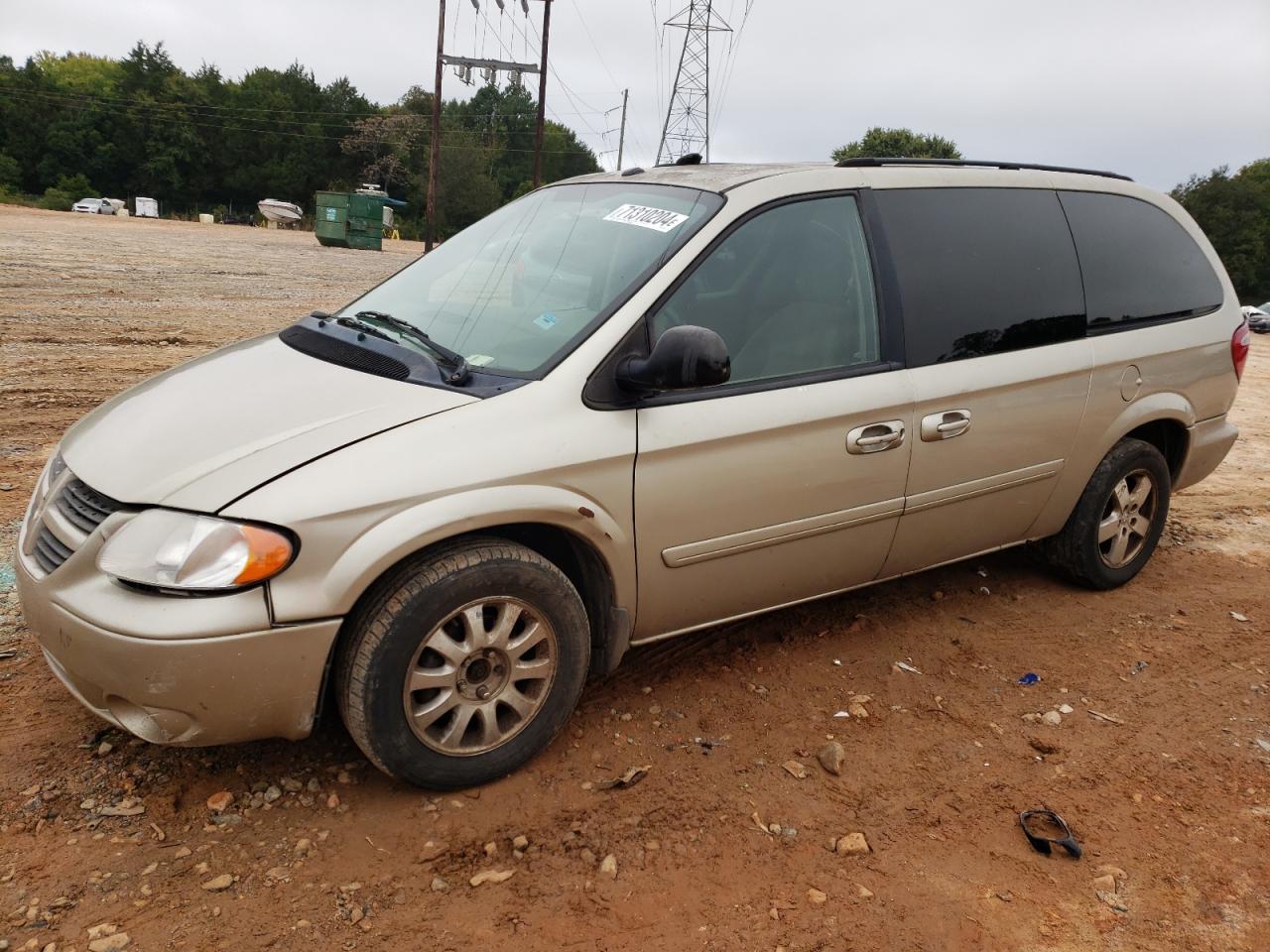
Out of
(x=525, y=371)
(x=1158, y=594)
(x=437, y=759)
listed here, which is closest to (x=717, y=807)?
(x=437, y=759)

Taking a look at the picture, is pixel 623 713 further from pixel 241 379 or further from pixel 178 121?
pixel 178 121

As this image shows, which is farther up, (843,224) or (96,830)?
(843,224)

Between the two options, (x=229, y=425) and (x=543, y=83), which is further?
(x=543, y=83)

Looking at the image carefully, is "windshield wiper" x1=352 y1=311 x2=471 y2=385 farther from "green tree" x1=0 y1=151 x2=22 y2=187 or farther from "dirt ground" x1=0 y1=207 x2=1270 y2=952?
"green tree" x1=0 y1=151 x2=22 y2=187

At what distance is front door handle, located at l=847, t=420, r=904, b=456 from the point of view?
11.2ft

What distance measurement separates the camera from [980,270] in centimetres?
388

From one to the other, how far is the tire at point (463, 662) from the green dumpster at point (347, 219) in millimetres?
37429

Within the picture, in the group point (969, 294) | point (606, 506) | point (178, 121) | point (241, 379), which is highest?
point (178, 121)

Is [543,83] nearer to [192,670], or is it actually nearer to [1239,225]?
[192,670]

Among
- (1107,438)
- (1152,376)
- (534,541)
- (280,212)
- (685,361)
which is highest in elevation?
(280,212)

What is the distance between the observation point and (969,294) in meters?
3.81

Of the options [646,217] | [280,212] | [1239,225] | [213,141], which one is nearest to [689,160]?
[646,217]

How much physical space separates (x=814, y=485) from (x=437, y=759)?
152 centimetres

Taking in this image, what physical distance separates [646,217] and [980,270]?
54.5 inches
